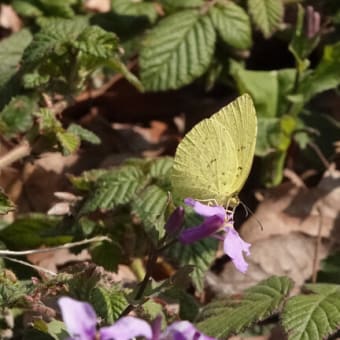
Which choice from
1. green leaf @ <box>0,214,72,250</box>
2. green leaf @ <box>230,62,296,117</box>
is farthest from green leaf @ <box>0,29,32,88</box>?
green leaf @ <box>230,62,296,117</box>

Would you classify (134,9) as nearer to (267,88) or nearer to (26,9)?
(26,9)

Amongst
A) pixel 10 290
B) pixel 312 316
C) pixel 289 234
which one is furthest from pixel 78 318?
pixel 289 234

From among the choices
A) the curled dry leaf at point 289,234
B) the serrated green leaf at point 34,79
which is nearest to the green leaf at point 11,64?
the serrated green leaf at point 34,79

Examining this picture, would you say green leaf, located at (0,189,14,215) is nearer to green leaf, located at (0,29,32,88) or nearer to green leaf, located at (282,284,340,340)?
green leaf, located at (282,284,340,340)

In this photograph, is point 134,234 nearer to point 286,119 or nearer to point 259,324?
point 259,324

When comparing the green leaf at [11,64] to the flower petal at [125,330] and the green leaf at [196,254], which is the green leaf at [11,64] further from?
the flower petal at [125,330]

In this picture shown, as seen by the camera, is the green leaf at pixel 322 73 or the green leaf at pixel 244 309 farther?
the green leaf at pixel 322 73
